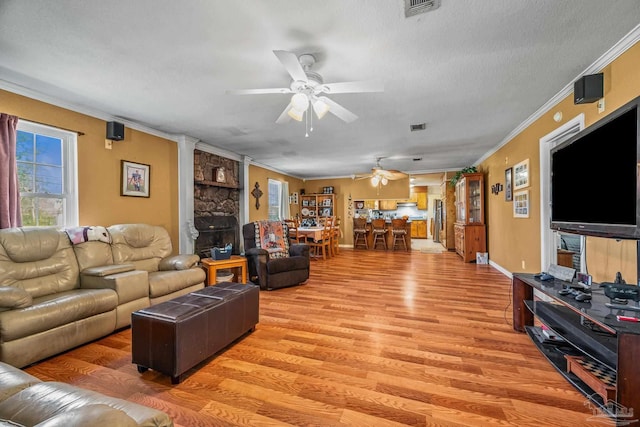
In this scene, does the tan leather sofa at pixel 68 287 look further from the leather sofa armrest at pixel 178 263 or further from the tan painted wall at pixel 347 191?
the tan painted wall at pixel 347 191

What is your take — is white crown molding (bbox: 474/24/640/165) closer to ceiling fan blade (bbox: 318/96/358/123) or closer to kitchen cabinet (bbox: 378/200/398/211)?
ceiling fan blade (bbox: 318/96/358/123)

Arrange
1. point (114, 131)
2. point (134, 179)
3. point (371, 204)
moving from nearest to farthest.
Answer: point (114, 131), point (134, 179), point (371, 204)

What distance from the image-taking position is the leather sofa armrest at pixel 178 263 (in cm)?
334

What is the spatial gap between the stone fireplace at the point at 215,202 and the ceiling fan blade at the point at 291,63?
11.2 ft

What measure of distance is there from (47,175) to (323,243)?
4.86 m

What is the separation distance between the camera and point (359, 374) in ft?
6.09

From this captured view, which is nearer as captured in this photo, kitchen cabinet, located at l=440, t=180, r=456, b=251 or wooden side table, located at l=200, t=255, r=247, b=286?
wooden side table, located at l=200, t=255, r=247, b=286

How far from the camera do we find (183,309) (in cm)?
192

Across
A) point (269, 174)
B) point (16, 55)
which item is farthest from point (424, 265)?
point (16, 55)

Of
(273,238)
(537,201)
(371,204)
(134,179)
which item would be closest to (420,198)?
(371,204)

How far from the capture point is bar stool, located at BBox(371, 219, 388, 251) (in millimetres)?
7859

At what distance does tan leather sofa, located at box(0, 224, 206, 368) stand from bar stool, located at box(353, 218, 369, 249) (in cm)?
543

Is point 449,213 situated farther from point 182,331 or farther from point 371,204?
point 182,331

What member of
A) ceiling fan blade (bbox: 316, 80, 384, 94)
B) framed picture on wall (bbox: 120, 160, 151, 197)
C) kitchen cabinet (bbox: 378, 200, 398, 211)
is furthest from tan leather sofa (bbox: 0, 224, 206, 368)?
kitchen cabinet (bbox: 378, 200, 398, 211)
